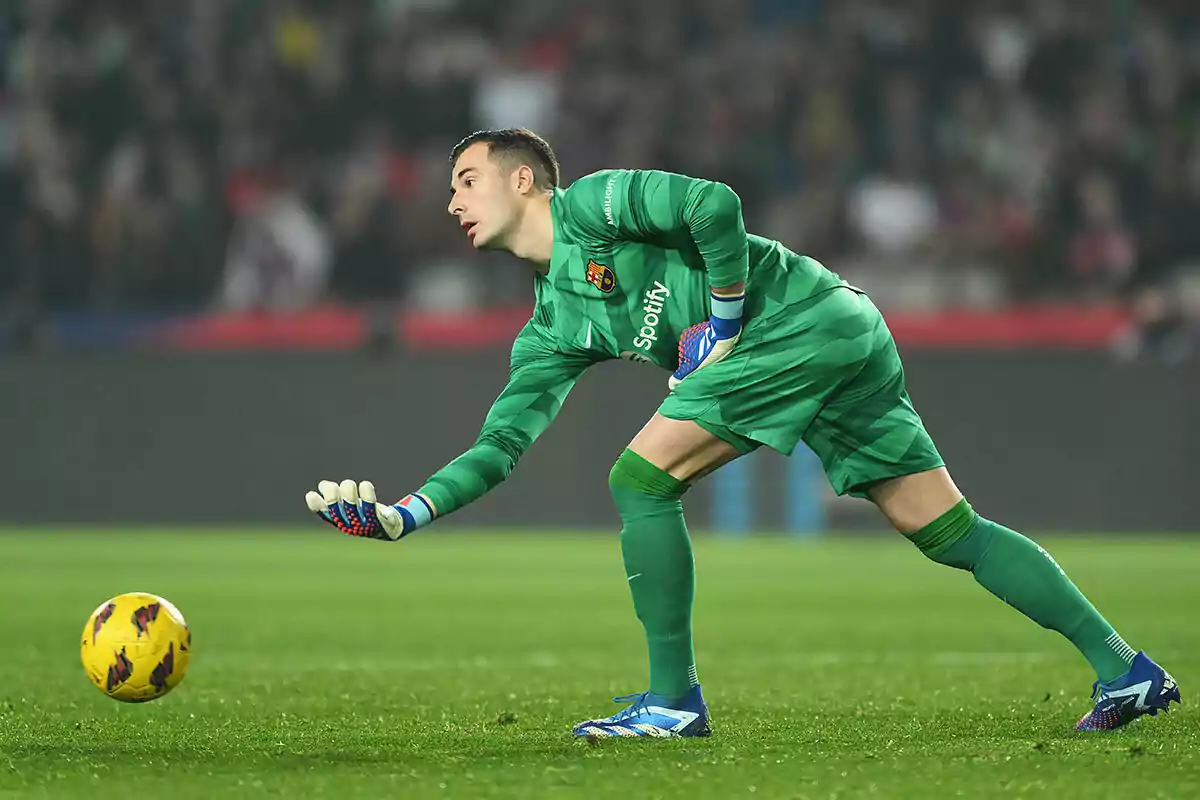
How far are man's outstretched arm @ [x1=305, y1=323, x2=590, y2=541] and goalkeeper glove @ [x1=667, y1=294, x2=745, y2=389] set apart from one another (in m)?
0.37

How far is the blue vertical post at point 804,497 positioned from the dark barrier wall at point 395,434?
47 centimetres

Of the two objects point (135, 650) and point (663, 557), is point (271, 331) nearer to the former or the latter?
point (135, 650)

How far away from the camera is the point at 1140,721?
5508 mm

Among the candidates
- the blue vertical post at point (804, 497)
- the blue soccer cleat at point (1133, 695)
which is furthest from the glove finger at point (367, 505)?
the blue vertical post at point (804, 497)

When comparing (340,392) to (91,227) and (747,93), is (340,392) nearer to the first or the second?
(91,227)

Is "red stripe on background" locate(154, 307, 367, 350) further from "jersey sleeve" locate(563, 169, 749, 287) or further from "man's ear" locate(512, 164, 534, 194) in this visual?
"jersey sleeve" locate(563, 169, 749, 287)

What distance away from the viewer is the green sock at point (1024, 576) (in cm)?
532

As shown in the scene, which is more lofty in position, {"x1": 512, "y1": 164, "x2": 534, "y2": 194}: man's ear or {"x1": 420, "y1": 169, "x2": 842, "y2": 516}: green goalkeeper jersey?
{"x1": 512, "y1": 164, "x2": 534, "y2": 194}: man's ear

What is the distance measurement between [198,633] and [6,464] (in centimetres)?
856

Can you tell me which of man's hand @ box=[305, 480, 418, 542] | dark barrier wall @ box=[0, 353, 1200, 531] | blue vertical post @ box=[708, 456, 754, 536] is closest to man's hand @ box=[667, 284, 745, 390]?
man's hand @ box=[305, 480, 418, 542]

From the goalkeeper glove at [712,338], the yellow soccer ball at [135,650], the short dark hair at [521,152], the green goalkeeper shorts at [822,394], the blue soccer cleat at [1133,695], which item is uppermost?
the short dark hair at [521,152]

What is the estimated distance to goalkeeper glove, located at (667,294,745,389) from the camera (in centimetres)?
499

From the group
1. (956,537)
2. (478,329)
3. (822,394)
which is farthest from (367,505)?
(478,329)

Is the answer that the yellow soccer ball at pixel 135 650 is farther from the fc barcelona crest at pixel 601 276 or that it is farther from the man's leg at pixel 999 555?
the man's leg at pixel 999 555
